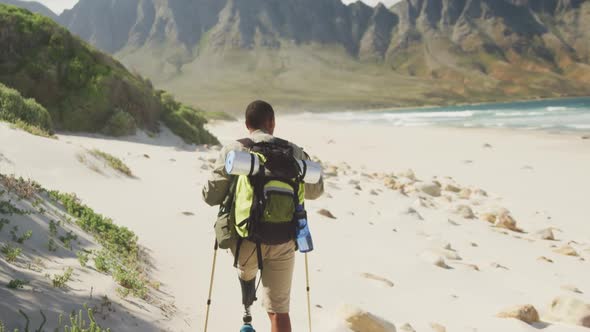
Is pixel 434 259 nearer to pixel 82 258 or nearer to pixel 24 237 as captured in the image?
pixel 82 258

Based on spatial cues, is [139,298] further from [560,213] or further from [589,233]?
[560,213]

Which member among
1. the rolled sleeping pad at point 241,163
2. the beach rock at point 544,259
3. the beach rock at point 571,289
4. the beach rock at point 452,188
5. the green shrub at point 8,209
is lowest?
the beach rock at point 452,188

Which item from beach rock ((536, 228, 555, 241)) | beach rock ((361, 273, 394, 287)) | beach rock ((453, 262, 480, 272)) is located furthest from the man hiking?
beach rock ((536, 228, 555, 241))

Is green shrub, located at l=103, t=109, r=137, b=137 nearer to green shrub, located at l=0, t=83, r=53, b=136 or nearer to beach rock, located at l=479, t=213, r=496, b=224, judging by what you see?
green shrub, located at l=0, t=83, r=53, b=136


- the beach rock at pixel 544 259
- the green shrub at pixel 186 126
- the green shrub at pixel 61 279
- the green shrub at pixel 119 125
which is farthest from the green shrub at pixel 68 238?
the green shrub at pixel 186 126

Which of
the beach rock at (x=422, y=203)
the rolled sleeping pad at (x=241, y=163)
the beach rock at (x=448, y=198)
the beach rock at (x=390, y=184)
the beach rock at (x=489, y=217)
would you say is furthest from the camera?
the beach rock at (x=390, y=184)

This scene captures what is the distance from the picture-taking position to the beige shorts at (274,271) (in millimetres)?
3551

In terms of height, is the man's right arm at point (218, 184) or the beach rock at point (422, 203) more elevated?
the man's right arm at point (218, 184)

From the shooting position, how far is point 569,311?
205 inches

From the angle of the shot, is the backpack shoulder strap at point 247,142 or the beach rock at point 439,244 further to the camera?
the beach rock at point 439,244

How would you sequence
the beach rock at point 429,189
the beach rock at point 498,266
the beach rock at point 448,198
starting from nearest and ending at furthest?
the beach rock at point 498,266, the beach rock at point 448,198, the beach rock at point 429,189

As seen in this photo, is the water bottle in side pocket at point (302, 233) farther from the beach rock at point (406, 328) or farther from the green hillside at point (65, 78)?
the green hillside at point (65, 78)

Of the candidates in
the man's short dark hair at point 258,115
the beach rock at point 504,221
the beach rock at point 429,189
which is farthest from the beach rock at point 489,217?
the man's short dark hair at point 258,115

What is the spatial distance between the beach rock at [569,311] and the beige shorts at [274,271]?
3.46 meters
